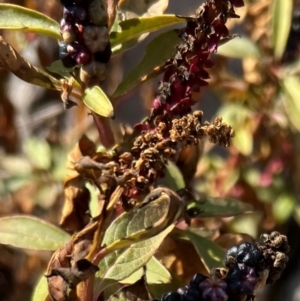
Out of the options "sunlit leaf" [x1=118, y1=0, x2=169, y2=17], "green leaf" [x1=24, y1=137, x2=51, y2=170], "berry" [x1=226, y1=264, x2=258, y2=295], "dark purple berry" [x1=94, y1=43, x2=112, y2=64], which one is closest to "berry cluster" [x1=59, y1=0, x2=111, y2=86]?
"dark purple berry" [x1=94, y1=43, x2=112, y2=64]

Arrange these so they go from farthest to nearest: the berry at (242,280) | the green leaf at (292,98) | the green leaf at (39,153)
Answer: the green leaf at (39,153)
the green leaf at (292,98)
the berry at (242,280)

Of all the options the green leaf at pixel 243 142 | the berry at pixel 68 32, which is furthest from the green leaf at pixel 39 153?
the berry at pixel 68 32

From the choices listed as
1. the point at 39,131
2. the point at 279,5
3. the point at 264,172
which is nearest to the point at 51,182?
the point at 39,131

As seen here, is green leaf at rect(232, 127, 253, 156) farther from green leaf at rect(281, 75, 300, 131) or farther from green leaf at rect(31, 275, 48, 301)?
green leaf at rect(31, 275, 48, 301)

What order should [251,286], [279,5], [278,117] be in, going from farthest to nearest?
[278,117]
[279,5]
[251,286]

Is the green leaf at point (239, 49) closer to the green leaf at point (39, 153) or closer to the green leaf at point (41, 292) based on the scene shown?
the green leaf at point (39, 153)

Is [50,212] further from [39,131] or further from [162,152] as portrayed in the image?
[162,152]

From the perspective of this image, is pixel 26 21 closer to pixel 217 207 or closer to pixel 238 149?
pixel 217 207

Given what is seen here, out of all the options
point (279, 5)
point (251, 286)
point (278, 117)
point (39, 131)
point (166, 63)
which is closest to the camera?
point (251, 286)
